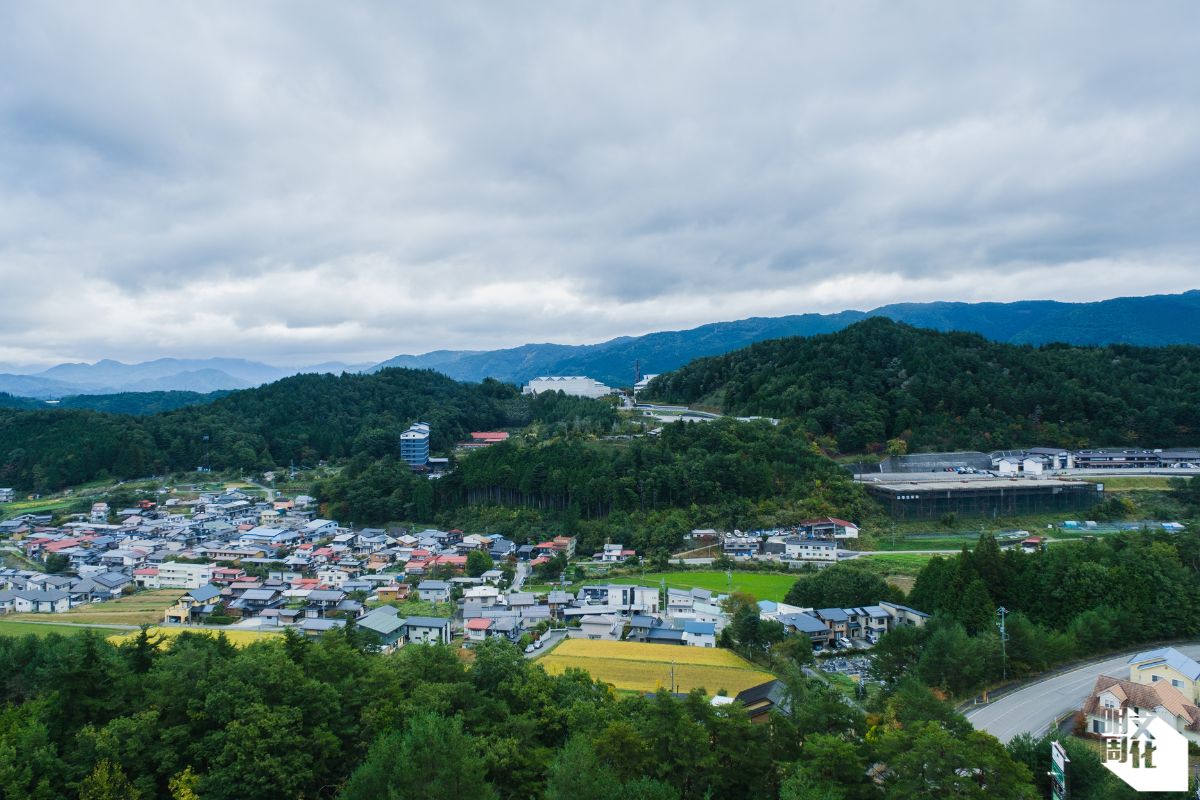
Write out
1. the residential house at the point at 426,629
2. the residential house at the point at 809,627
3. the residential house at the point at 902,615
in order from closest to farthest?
the residential house at the point at 902,615 → the residential house at the point at 809,627 → the residential house at the point at 426,629

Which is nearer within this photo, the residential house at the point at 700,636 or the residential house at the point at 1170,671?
the residential house at the point at 1170,671

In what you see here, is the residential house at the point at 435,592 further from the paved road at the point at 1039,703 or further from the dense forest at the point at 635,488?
the paved road at the point at 1039,703

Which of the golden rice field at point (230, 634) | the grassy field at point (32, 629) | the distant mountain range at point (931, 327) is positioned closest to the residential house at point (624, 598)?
the golden rice field at point (230, 634)

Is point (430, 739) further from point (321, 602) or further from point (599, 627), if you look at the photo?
point (321, 602)

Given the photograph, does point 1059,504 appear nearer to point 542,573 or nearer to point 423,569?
point 542,573

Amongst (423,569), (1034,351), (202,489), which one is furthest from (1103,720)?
(202,489)

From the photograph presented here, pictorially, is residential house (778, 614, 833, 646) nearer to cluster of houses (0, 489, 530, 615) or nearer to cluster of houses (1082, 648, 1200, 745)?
cluster of houses (1082, 648, 1200, 745)

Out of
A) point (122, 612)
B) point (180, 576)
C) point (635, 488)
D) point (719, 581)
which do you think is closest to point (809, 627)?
point (719, 581)
